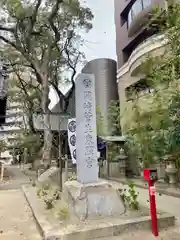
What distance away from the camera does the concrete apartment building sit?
13.5 m

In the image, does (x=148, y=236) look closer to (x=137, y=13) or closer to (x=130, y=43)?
(x=137, y=13)

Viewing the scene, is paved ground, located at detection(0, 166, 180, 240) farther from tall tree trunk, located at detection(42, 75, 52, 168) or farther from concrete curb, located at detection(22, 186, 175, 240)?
tall tree trunk, located at detection(42, 75, 52, 168)

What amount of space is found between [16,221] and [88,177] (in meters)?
1.86

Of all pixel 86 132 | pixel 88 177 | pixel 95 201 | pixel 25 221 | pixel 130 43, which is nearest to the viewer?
pixel 95 201

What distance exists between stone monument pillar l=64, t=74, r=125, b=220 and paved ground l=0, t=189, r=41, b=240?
87cm

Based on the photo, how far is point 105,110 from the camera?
19203mm

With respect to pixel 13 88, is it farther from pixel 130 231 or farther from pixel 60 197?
pixel 130 231

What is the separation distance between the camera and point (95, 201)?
4652 mm

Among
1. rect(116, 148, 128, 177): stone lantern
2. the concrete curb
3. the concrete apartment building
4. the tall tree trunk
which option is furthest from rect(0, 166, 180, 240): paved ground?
the concrete apartment building

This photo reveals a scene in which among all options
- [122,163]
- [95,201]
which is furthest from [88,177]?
[122,163]

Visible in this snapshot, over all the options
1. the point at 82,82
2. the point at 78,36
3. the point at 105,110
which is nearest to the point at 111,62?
the point at 105,110

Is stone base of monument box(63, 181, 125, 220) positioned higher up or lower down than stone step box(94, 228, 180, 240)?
higher up

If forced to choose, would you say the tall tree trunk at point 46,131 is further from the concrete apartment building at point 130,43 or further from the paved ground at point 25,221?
the paved ground at point 25,221

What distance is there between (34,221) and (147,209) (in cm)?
235
